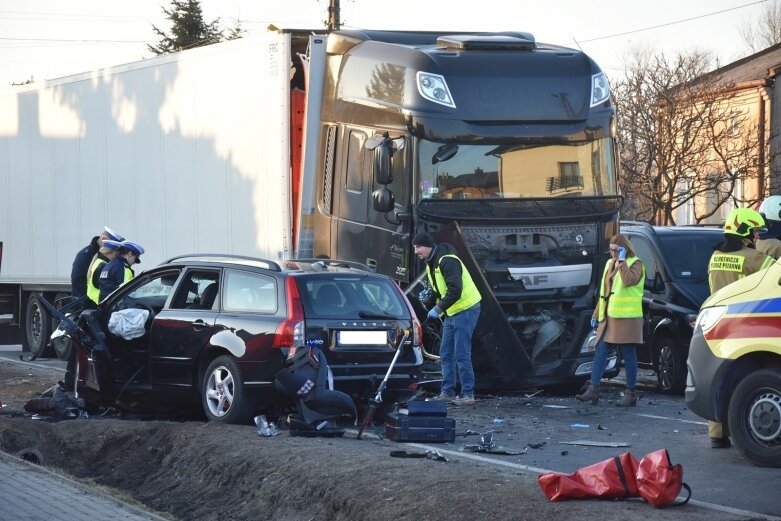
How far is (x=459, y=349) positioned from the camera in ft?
43.6

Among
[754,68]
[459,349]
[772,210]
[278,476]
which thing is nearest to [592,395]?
[459,349]

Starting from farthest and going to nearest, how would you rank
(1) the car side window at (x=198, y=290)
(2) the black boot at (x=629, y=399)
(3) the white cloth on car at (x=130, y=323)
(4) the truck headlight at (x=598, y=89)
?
(4) the truck headlight at (x=598, y=89)
(2) the black boot at (x=629, y=399)
(3) the white cloth on car at (x=130, y=323)
(1) the car side window at (x=198, y=290)

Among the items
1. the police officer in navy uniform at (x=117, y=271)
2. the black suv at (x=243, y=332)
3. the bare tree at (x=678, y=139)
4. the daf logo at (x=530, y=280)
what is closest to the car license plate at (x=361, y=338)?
the black suv at (x=243, y=332)

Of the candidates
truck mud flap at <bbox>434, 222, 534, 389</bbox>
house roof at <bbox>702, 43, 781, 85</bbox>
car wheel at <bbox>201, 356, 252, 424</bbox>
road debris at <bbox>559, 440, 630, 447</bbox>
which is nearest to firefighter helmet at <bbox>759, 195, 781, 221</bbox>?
road debris at <bbox>559, 440, 630, 447</bbox>

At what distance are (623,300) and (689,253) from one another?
2.49 meters

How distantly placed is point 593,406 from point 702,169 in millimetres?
23971

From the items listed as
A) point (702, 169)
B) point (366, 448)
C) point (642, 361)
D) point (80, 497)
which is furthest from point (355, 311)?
point (702, 169)

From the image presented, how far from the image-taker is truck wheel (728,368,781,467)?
923cm

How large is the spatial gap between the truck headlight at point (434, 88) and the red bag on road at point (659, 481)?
6.71 meters

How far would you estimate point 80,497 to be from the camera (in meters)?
8.39

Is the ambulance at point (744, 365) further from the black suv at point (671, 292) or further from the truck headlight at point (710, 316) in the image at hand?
the black suv at point (671, 292)

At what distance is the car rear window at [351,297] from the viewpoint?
11406 mm

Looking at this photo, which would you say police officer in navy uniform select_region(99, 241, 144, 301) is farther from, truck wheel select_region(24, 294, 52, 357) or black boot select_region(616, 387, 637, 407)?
black boot select_region(616, 387, 637, 407)

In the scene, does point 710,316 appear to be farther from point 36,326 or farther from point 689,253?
point 36,326
